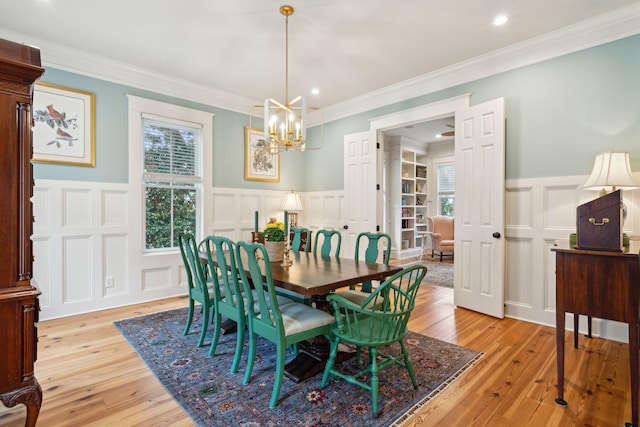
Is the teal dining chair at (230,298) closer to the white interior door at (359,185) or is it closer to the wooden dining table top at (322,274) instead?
the wooden dining table top at (322,274)

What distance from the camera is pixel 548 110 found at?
3160 millimetres

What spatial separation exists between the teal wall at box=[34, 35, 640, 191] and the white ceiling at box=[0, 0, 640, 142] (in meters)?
0.33

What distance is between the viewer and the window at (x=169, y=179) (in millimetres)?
4078

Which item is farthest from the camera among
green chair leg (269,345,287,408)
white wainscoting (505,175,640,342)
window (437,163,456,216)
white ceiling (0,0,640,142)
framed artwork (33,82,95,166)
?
window (437,163,456,216)

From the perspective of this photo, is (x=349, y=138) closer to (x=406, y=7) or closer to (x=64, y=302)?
(x=406, y=7)

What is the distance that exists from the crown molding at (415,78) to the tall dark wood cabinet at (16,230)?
8.64ft

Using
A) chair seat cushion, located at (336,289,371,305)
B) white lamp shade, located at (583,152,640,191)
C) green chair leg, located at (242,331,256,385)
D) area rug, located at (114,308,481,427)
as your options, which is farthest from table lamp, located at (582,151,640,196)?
green chair leg, located at (242,331,256,385)

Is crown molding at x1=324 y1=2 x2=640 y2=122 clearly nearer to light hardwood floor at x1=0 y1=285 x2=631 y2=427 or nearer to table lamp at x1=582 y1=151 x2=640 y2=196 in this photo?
table lamp at x1=582 y1=151 x2=640 y2=196

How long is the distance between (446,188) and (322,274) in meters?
6.77

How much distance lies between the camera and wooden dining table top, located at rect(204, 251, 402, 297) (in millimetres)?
1922

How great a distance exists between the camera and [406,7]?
2684mm

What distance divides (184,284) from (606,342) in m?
4.68

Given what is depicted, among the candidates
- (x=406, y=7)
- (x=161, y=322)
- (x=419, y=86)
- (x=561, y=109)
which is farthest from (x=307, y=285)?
(x=419, y=86)

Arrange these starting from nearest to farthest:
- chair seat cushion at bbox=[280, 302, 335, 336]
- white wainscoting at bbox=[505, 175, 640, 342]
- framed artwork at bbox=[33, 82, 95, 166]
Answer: chair seat cushion at bbox=[280, 302, 335, 336], white wainscoting at bbox=[505, 175, 640, 342], framed artwork at bbox=[33, 82, 95, 166]
